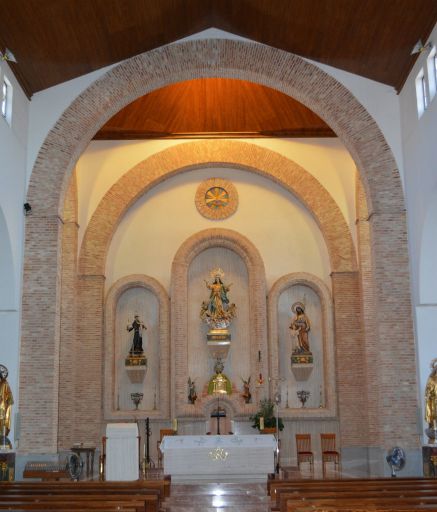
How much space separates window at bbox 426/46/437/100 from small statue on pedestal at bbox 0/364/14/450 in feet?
28.4

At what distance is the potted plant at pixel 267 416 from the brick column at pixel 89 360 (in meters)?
3.87

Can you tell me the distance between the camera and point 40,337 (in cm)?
1486

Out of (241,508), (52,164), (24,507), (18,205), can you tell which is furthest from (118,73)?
(24,507)

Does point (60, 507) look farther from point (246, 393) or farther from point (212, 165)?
point (212, 165)

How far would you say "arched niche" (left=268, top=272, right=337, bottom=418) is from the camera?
2028cm

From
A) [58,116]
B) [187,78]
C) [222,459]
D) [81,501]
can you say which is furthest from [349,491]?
[187,78]

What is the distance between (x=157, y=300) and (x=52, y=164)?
6.51m

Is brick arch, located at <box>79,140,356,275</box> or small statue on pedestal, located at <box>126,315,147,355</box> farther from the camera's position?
small statue on pedestal, located at <box>126,315,147,355</box>

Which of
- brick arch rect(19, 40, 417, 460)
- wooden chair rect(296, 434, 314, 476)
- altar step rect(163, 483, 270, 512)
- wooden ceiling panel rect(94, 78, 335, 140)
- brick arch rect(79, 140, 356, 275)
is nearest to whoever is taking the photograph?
altar step rect(163, 483, 270, 512)

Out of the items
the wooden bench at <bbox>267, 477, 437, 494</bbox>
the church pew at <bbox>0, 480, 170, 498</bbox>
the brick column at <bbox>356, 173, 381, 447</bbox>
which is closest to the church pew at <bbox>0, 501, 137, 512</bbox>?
the church pew at <bbox>0, 480, 170, 498</bbox>

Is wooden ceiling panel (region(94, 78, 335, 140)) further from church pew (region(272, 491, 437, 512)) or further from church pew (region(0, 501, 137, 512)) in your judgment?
church pew (region(0, 501, 137, 512))

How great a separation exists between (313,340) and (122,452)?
8.78 metres

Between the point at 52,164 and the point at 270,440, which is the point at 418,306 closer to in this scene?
the point at 270,440

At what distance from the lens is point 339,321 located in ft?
66.3
